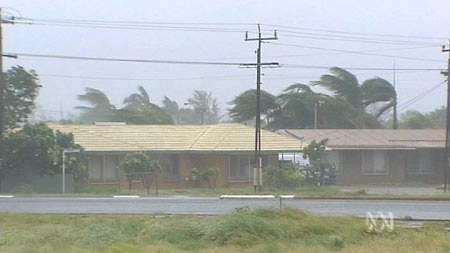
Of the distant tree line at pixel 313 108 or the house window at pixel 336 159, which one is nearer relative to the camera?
the house window at pixel 336 159

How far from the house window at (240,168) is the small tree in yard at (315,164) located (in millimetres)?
4840

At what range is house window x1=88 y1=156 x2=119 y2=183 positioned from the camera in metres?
51.4

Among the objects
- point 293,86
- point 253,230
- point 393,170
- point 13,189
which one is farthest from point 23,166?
point 293,86

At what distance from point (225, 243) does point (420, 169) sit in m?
45.0

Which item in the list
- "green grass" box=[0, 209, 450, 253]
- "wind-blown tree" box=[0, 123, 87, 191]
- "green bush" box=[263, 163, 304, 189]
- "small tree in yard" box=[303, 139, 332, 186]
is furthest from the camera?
"small tree in yard" box=[303, 139, 332, 186]

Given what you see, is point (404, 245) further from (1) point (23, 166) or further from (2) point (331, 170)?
(2) point (331, 170)

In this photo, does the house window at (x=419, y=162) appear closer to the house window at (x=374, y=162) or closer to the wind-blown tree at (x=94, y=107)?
the house window at (x=374, y=162)

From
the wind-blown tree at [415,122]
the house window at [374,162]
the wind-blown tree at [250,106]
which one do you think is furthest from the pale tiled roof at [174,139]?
the wind-blown tree at [415,122]

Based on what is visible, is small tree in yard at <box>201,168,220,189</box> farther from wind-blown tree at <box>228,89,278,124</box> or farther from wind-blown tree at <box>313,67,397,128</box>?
wind-blown tree at <box>313,67,397,128</box>

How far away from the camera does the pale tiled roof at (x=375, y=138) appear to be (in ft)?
187

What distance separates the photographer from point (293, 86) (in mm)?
75500

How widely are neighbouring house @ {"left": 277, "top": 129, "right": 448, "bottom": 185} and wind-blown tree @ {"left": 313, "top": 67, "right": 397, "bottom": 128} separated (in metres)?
14.1

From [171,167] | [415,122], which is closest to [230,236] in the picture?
[171,167]

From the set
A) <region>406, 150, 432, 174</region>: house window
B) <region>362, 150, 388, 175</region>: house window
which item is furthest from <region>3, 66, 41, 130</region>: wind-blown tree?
<region>406, 150, 432, 174</region>: house window
